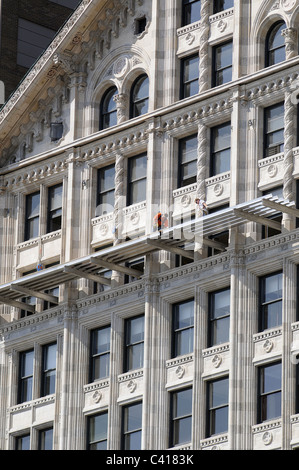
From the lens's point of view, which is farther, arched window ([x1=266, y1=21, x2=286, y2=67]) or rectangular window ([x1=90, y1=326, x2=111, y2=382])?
rectangular window ([x1=90, y1=326, x2=111, y2=382])

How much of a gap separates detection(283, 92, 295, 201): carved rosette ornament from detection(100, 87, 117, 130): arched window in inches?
381

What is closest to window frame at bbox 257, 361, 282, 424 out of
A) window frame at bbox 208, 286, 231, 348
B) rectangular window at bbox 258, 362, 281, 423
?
rectangular window at bbox 258, 362, 281, 423

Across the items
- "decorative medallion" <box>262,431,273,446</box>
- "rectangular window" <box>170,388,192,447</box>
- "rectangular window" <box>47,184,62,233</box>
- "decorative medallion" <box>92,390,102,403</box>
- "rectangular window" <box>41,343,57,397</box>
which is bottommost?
"decorative medallion" <box>262,431,273,446</box>

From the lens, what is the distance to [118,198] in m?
104

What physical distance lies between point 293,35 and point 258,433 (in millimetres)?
15274

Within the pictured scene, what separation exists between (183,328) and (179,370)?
1728 millimetres

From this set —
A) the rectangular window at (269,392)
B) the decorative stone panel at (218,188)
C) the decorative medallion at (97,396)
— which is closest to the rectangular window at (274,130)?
the decorative stone panel at (218,188)

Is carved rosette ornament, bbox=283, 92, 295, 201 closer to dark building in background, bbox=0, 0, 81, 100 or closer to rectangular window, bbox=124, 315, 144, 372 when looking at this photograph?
rectangular window, bbox=124, 315, 144, 372

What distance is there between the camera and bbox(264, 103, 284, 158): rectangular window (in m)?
99.3

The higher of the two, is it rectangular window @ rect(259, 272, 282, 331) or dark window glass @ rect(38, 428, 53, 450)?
rectangular window @ rect(259, 272, 282, 331)

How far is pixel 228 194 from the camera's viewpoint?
100000mm

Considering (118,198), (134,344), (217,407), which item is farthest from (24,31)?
(217,407)

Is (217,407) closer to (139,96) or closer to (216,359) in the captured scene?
Result: (216,359)
